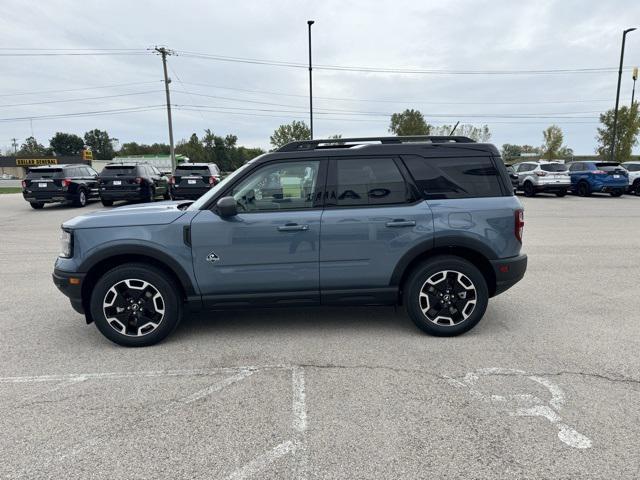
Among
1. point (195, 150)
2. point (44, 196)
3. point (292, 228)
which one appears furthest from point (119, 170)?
point (195, 150)

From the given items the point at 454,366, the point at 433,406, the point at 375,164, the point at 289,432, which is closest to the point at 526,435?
the point at 433,406

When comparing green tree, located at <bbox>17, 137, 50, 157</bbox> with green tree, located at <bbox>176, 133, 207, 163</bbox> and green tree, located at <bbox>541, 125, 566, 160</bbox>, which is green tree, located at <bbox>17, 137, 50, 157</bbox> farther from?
green tree, located at <bbox>541, 125, 566, 160</bbox>

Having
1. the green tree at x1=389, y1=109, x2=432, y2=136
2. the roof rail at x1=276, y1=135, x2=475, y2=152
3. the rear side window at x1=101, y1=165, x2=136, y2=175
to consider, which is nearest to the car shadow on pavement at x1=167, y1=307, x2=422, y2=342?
the roof rail at x1=276, y1=135, x2=475, y2=152

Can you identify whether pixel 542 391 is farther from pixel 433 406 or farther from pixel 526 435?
pixel 433 406

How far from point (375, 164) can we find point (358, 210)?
1.58ft

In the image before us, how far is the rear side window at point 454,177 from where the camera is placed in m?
4.21

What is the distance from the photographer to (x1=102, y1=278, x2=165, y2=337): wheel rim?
4.04 meters

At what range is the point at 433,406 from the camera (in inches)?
119

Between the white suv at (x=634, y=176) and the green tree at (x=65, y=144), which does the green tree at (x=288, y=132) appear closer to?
the white suv at (x=634, y=176)

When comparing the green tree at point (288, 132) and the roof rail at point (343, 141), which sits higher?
the green tree at point (288, 132)

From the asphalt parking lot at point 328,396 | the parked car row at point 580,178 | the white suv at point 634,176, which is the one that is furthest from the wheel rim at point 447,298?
the white suv at point 634,176

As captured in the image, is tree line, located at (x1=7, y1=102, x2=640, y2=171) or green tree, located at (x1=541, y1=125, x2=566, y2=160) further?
green tree, located at (x1=541, y1=125, x2=566, y2=160)

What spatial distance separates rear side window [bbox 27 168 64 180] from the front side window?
16.0 metres

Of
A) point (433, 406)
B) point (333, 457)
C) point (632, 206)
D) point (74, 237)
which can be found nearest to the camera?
point (333, 457)
